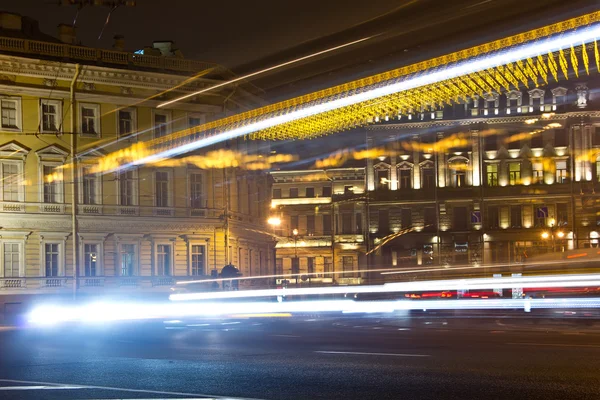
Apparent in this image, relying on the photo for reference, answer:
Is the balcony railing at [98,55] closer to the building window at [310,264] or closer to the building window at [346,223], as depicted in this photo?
the building window at [346,223]

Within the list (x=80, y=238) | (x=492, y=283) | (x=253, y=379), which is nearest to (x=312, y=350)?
(x=253, y=379)

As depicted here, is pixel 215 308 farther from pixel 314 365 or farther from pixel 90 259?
pixel 90 259

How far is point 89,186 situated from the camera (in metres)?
51.9

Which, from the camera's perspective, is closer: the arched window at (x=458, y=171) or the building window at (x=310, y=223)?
the arched window at (x=458, y=171)

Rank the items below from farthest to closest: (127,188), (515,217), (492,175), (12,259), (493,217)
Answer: (492,175) → (493,217) → (515,217) → (127,188) → (12,259)

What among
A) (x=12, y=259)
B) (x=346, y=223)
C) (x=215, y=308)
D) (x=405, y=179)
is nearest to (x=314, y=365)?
(x=215, y=308)

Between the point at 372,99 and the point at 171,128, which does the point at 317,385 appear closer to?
the point at 372,99

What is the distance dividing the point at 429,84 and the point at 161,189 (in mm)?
30414

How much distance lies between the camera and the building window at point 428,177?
290 ft

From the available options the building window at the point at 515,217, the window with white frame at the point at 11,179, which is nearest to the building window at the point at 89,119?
the window with white frame at the point at 11,179

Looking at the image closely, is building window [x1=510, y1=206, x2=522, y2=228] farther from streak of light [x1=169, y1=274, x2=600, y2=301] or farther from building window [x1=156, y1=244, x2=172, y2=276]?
streak of light [x1=169, y1=274, x2=600, y2=301]

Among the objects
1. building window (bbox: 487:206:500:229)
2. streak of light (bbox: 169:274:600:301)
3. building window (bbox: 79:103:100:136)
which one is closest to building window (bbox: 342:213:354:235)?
building window (bbox: 487:206:500:229)

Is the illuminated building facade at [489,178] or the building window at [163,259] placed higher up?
the illuminated building facade at [489,178]

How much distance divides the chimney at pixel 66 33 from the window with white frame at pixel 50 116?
20.5 feet
